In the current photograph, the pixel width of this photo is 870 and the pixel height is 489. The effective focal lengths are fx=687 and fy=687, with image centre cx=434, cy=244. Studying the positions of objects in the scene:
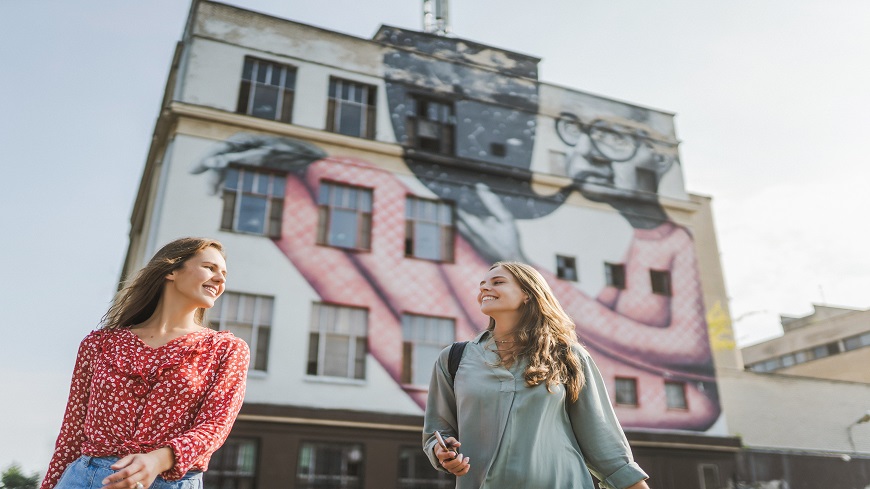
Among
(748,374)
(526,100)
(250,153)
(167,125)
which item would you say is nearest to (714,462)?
(748,374)

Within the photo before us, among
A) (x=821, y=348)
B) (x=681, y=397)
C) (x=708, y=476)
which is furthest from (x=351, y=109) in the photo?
(x=821, y=348)

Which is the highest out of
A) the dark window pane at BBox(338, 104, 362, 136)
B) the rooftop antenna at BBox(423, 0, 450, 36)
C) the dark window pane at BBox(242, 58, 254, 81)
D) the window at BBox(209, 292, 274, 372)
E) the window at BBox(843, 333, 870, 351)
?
the rooftop antenna at BBox(423, 0, 450, 36)

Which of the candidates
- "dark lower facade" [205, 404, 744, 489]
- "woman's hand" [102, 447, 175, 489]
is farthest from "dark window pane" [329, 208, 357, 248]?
"woman's hand" [102, 447, 175, 489]

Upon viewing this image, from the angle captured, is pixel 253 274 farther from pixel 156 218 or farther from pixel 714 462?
pixel 714 462

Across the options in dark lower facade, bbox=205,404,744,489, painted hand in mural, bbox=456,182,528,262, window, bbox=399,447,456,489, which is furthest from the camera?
painted hand in mural, bbox=456,182,528,262

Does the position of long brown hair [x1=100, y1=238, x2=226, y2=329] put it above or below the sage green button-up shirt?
above

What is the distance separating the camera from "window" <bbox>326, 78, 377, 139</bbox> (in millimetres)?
19266

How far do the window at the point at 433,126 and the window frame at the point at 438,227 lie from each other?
176 cm

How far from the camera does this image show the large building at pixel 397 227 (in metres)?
16.4

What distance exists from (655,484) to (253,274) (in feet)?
40.6

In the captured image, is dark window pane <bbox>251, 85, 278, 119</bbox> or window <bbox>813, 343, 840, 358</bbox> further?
window <bbox>813, 343, 840, 358</bbox>

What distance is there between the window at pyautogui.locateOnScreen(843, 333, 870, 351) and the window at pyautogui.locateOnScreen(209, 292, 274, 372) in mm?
28571

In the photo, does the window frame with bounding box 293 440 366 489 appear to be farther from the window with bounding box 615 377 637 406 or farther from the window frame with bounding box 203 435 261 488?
the window with bounding box 615 377 637 406

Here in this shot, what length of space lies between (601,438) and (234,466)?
13129 mm
